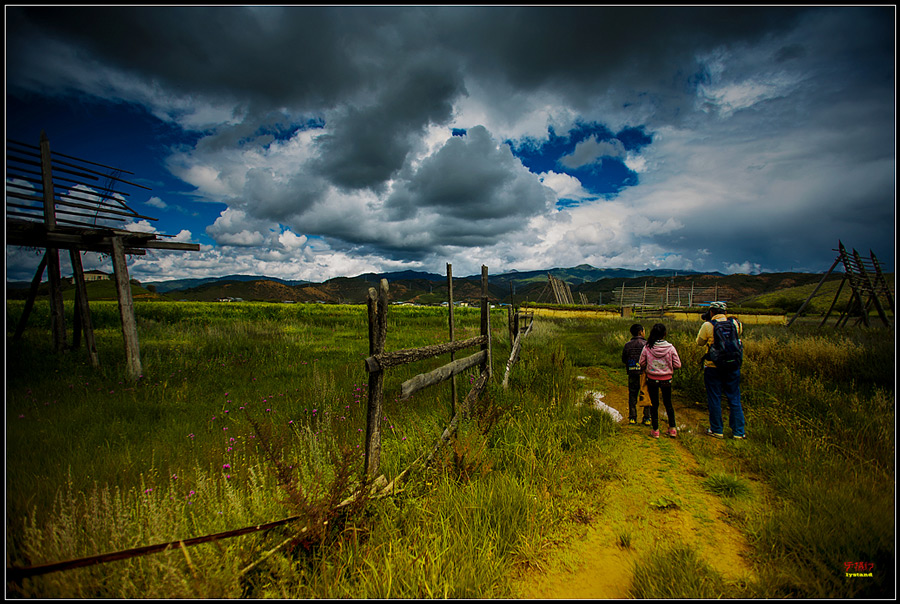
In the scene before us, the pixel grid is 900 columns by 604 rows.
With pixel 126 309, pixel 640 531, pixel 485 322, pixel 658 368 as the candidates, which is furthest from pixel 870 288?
pixel 126 309

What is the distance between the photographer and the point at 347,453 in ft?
9.57

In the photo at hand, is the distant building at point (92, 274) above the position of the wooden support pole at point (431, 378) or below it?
above

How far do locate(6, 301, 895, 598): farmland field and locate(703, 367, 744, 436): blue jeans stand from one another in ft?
1.01

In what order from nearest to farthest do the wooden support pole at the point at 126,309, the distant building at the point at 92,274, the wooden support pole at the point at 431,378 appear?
the wooden support pole at the point at 431,378 < the wooden support pole at the point at 126,309 < the distant building at the point at 92,274

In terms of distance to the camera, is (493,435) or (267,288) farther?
(267,288)

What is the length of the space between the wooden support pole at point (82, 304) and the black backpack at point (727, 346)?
44.2 feet

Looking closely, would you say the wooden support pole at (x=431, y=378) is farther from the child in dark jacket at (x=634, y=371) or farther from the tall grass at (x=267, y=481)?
the child in dark jacket at (x=634, y=371)

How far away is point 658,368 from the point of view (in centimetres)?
564

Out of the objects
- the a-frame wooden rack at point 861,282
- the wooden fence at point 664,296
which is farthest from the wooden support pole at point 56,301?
the wooden fence at point 664,296

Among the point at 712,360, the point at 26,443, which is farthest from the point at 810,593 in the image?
the point at 26,443

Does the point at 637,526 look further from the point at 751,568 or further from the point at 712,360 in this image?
the point at 712,360

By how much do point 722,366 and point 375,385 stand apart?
5.64m

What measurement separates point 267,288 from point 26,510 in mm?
179794

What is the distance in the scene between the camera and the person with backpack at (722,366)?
205 inches
